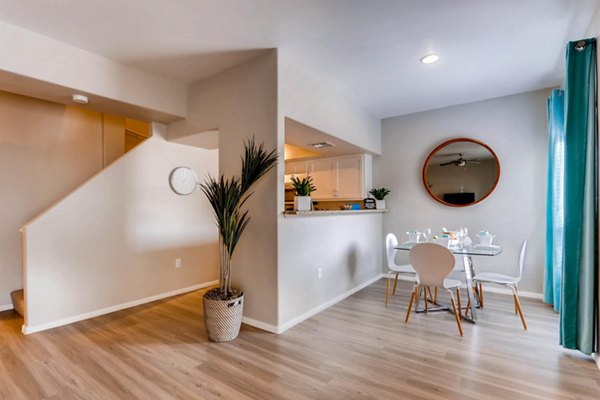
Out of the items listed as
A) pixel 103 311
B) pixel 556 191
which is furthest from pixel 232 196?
pixel 556 191

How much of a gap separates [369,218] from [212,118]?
2.77 m

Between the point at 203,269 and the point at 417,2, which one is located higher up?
the point at 417,2

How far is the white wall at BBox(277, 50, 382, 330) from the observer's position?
2.89m

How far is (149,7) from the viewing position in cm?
220

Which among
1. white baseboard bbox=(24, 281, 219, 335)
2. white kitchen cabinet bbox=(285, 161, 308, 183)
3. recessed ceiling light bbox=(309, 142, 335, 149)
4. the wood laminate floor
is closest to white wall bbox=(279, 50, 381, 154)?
recessed ceiling light bbox=(309, 142, 335, 149)

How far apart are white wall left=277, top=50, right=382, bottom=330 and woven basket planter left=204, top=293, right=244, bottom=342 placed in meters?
0.45

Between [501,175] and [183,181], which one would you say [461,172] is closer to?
→ [501,175]

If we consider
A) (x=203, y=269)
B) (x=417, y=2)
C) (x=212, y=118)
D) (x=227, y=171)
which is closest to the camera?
(x=417, y=2)

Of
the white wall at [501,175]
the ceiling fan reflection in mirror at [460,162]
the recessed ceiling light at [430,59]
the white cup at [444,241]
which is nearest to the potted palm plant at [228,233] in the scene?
the recessed ceiling light at [430,59]

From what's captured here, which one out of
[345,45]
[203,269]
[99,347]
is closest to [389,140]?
[345,45]

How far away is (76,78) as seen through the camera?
2775 mm

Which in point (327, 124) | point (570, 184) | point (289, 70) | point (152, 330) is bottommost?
point (152, 330)

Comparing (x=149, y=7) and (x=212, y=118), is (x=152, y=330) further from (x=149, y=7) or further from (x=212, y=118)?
(x=149, y=7)

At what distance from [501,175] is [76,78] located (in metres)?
5.16
